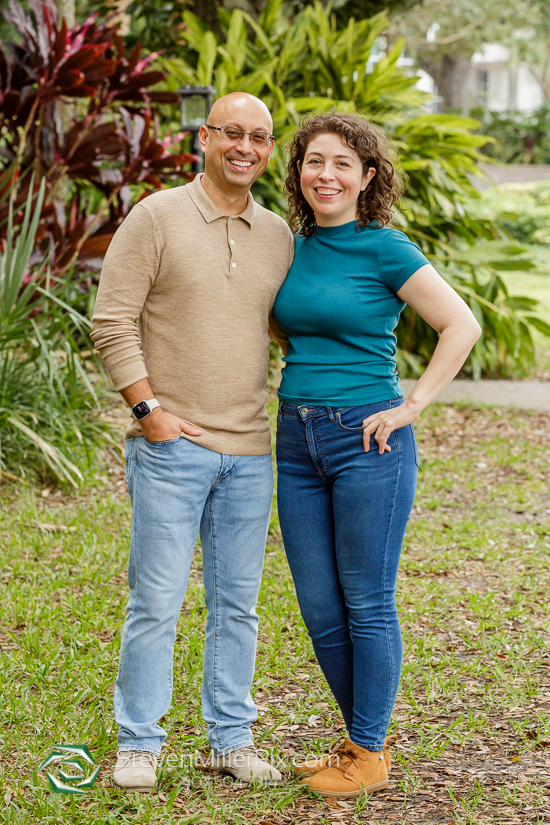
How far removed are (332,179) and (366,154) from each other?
5.3 inches

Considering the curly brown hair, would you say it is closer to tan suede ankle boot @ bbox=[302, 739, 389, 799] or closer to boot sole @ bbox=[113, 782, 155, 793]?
tan suede ankle boot @ bbox=[302, 739, 389, 799]

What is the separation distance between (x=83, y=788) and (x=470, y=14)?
81.4 feet

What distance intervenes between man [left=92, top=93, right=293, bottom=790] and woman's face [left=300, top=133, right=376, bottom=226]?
14cm

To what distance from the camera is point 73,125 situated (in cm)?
630

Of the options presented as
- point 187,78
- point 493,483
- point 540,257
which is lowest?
point 493,483

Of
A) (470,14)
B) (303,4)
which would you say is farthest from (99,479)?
(470,14)

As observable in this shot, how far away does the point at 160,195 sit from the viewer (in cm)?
250

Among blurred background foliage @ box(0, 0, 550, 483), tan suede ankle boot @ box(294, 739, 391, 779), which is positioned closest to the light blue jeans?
tan suede ankle boot @ box(294, 739, 391, 779)

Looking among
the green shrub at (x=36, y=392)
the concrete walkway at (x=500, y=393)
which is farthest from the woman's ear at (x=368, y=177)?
the concrete walkway at (x=500, y=393)

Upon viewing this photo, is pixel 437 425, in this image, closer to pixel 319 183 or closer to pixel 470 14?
pixel 319 183

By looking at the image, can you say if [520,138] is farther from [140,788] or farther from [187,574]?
[140,788]

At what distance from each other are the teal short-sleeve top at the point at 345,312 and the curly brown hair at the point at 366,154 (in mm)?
77

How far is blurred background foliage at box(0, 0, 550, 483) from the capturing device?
5.49m

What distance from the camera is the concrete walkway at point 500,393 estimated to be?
25.2 ft
